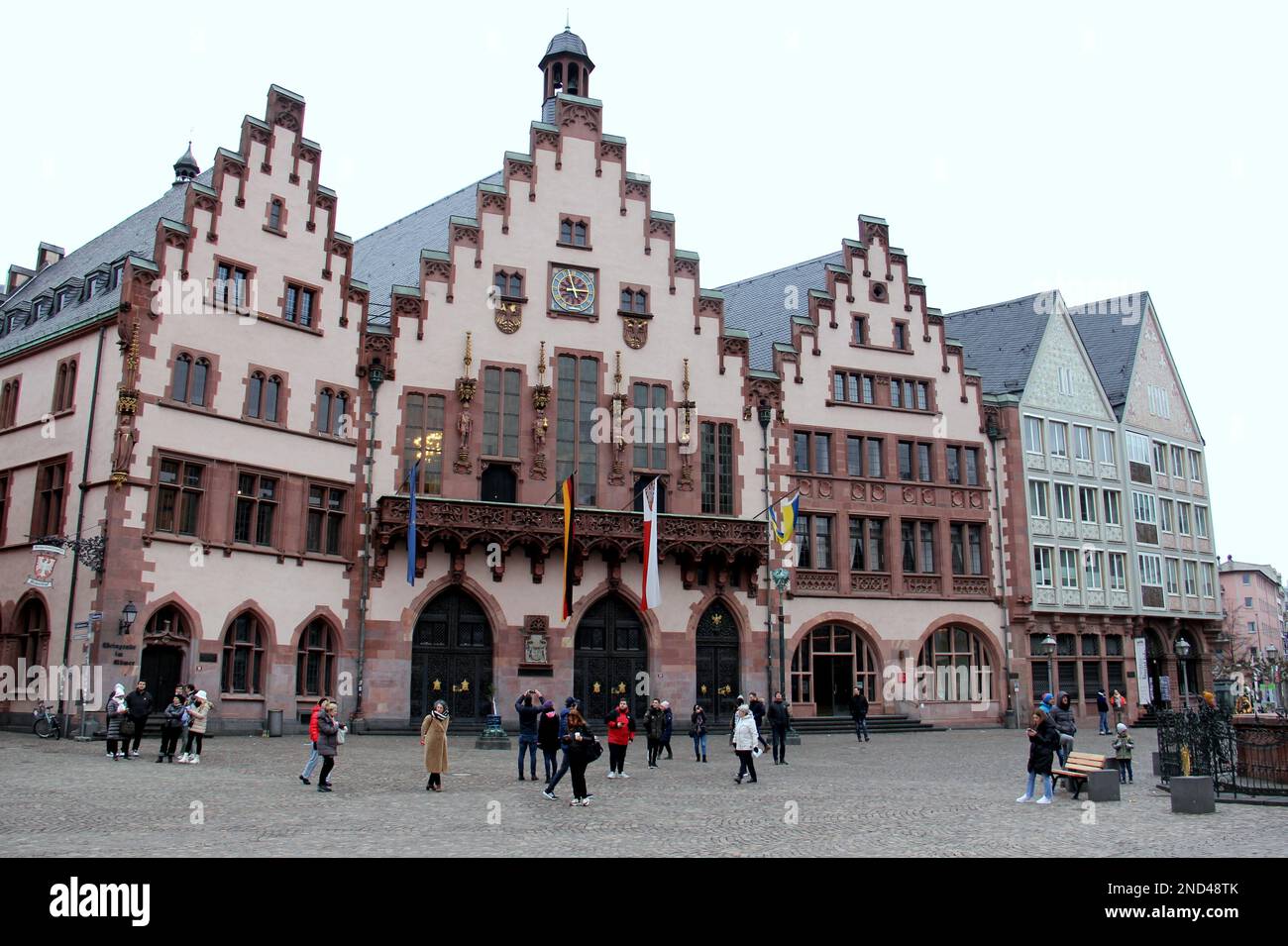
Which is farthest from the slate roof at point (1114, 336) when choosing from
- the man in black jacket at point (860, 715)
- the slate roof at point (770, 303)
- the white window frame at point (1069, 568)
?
the man in black jacket at point (860, 715)

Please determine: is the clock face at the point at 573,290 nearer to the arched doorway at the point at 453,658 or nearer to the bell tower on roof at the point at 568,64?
the bell tower on roof at the point at 568,64

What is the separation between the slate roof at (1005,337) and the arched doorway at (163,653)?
116ft

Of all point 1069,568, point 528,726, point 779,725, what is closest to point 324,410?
point 528,726

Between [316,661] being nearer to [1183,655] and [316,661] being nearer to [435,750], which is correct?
[435,750]

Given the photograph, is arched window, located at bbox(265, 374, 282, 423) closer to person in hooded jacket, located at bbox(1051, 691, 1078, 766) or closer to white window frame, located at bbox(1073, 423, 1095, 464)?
person in hooded jacket, located at bbox(1051, 691, 1078, 766)

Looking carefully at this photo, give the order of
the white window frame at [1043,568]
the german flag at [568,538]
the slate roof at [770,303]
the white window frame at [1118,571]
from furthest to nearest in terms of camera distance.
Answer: the white window frame at [1118,571]
the white window frame at [1043,568]
the slate roof at [770,303]
the german flag at [568,538]

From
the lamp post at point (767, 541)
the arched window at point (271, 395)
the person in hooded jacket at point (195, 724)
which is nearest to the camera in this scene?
the person in hooded jacket at point (195, 724)

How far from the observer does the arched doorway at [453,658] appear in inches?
1596

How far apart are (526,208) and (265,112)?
994 cm

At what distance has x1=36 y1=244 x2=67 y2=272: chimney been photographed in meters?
53.6

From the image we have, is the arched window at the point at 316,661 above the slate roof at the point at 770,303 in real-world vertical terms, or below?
below

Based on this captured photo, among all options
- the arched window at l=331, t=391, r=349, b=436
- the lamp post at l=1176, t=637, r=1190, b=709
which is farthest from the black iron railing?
the lamp post at l=1176, t=637, r=1190, b=709

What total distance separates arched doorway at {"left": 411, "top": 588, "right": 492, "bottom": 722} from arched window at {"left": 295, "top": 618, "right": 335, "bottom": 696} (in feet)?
9.19
